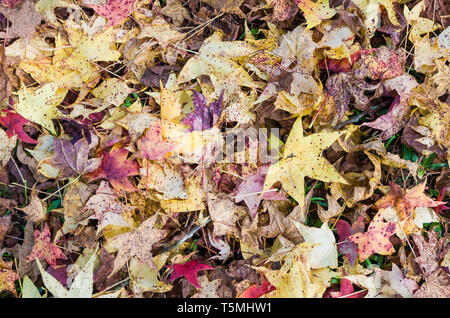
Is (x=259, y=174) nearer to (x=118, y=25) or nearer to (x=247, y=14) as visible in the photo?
(x=247, y=14)

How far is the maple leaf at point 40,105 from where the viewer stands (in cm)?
110

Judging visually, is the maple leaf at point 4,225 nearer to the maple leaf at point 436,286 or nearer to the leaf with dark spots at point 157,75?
the leaf with dark spots at point 157,75

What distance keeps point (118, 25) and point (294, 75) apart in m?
0.51

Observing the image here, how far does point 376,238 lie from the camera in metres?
1.08

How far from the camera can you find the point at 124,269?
1.11 metres

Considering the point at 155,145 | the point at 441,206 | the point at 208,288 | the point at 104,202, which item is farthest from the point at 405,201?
the point at 104,202

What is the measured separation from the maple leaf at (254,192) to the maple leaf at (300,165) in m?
0.07

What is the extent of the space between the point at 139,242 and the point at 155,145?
0.83 ft

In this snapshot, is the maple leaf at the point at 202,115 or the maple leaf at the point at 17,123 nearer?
the maple leaf at the point at 202,115

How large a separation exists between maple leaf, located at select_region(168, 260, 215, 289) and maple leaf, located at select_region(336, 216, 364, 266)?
355 millimetres

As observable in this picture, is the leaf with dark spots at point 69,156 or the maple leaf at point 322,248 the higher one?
the leaf with dark spots at point 69,156

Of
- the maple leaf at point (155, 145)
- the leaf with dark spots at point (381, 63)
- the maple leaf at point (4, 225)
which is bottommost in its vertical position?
the maple leaf at point (4, 225)

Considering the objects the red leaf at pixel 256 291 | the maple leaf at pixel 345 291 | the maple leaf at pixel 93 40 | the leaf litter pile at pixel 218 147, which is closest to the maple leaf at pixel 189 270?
the leaf litter pile at pixel 218 147
